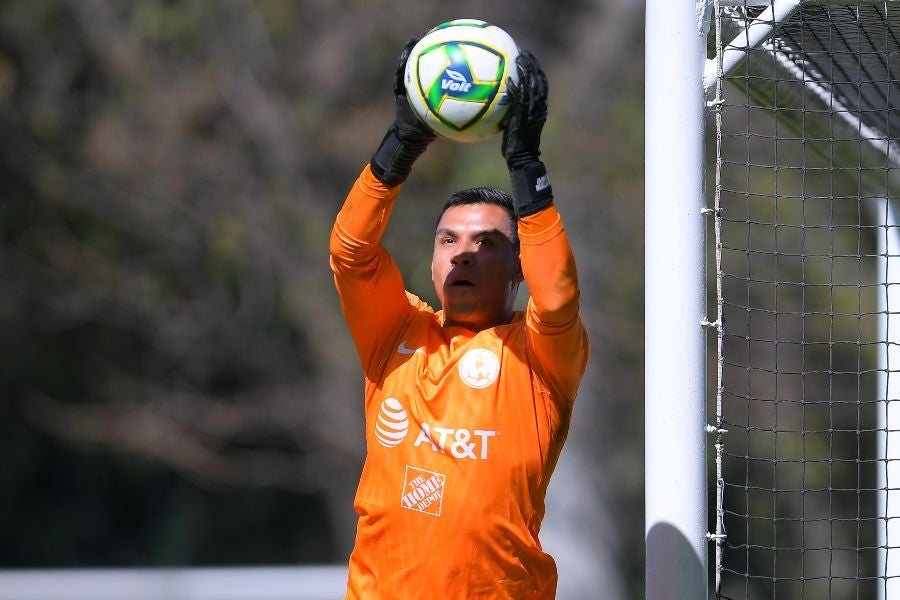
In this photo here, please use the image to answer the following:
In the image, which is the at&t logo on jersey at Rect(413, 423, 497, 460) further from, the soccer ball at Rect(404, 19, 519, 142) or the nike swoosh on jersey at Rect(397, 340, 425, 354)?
the soccer ball at Rect(404, 19, 519, 142)

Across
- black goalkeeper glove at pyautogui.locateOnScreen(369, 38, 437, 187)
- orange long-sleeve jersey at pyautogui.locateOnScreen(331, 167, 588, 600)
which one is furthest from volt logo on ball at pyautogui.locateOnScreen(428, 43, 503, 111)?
orange long-sleeve jersey at pyautogui.locateOnScreen(331, 167, 588, 600)

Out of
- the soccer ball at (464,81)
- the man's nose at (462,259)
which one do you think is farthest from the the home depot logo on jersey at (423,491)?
the soccer ball at (464,81)

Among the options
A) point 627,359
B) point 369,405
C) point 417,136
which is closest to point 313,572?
point 369,405

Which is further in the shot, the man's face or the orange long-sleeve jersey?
the man's face

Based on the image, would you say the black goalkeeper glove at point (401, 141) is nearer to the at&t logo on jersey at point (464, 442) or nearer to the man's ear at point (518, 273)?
the man's ear at point (518, 273)

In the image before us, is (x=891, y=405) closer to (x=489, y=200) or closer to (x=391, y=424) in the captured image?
(x=489, y=200)

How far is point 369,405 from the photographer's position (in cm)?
428

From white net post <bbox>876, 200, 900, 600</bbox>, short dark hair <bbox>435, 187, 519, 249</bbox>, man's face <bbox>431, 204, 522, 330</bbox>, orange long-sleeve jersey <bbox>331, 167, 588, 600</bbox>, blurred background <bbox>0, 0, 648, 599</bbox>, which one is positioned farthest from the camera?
blurred background <bbox>0, 0, 648, 599</bbox>

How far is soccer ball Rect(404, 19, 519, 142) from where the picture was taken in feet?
12.8

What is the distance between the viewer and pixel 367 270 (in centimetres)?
422

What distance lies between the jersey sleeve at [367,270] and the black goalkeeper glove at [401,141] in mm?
42

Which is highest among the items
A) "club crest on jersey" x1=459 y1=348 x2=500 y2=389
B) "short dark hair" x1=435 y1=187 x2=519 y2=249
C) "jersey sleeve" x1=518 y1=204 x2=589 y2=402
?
"short dark hair" x1=435 y1=187 x2=519 y2=249

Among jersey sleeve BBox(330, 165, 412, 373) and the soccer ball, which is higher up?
the soccer ball

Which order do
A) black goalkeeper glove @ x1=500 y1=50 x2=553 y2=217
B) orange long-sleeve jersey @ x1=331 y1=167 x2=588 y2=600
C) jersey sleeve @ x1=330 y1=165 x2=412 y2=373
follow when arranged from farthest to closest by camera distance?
jersey sleeve @ x1=330 y1=165 x2=412 y2=373 < orange long-sleeve jersey @ x1=331 y1=167 x2=588 y2=600 < black goalkeeper glove @ x1=500 y1=50 x2=553 y2=217
